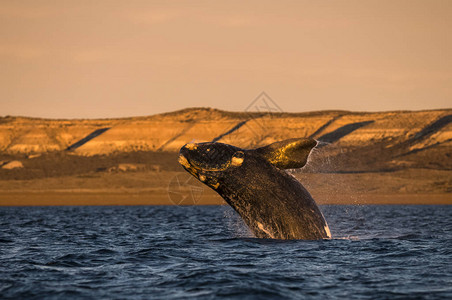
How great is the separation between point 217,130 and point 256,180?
399 ft

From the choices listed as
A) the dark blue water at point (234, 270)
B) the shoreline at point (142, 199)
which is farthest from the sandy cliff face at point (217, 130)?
the dark blue water at point (234, 270)

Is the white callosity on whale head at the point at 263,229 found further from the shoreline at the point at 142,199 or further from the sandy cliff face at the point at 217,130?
the sandy cliff face at the point at 217,130

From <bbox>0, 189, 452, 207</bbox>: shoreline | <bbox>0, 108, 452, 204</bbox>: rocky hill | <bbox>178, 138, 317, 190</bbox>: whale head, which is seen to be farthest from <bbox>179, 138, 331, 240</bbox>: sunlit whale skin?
<bbox>0, 108, 452, 204</bbox>: rocky hill

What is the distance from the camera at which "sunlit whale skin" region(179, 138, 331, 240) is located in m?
14.5

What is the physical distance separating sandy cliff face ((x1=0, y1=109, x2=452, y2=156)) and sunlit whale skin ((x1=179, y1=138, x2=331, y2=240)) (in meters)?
105

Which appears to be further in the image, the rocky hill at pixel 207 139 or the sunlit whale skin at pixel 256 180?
the rocky hill at pixel 207 139

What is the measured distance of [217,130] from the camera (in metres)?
136

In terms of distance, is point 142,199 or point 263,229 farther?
point 142,199

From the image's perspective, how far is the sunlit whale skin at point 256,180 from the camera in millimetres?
14547

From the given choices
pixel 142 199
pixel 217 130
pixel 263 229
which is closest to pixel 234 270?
pixel 263 229

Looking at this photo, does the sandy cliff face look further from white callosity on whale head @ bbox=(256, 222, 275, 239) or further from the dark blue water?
white callosity on whale head @ bbox=(256, 222, 275, 239)

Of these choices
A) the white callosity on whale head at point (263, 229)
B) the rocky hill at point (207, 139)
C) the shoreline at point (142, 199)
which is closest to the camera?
the white callosity on whale head at point (263, 229)

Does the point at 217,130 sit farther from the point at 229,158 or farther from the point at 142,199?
the point at 229,158

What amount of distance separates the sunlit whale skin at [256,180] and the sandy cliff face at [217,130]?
344 ft
